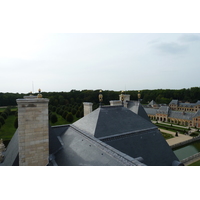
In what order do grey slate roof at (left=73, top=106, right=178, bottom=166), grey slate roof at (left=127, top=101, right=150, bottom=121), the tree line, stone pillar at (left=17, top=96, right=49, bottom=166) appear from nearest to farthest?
1. stone pillar at (left=17, top=96, right=49, bottom=166)
2. grey slate roof at (left=73, top=106, right=178, bottom=166)
3. grey slate roof at (left=127, top=101, right=150, bottom=121)
4. the tree line

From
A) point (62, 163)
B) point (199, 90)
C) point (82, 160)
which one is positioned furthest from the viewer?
point (199, 90)

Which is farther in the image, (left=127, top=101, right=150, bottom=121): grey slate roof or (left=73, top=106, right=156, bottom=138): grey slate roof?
(left=127, top=101, right=150, bottom=121): grey slate roof

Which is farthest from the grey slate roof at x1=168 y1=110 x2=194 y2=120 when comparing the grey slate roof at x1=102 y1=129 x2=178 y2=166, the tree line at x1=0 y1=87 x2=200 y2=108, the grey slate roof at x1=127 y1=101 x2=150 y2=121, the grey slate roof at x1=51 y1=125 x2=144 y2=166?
the grey slate roof at x1=51 y1=125 x2=144 y2=166

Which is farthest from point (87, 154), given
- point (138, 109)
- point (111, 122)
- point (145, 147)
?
point (138, 109)

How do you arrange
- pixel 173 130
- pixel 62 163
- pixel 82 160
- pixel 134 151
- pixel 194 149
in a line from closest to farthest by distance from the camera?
pixel 82 160 < pixel 62 163 < pixel 134 151 < pixel 194 149 < pixel 173 130

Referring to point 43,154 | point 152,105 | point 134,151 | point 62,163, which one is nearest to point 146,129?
point 134,151

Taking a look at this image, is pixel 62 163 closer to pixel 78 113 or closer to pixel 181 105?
pixel 78 113

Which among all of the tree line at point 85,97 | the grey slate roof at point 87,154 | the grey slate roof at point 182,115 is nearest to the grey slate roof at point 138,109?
the grey slate roof at point 87,154

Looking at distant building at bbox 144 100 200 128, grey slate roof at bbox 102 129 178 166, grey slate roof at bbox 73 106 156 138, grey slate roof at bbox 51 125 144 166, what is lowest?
distant building at bbox 144 100 200 128

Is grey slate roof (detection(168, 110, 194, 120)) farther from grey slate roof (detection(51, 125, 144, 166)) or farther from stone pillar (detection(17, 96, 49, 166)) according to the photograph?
stone pillar (detection(17, 96, 49, 166))
